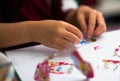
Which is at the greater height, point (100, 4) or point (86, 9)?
point (86, 9)

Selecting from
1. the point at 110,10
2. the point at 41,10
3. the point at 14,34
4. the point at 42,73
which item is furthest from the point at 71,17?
the point at 110,10

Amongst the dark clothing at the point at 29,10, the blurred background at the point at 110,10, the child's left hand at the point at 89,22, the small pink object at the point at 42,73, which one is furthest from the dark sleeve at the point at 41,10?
the blurred background at the point at 110,10

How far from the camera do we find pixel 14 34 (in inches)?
22.8

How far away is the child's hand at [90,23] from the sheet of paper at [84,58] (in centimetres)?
2

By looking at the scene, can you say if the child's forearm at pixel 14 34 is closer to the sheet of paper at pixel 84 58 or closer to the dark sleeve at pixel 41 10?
the sheet of paper at pixel 84 58

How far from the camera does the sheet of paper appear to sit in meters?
0.48

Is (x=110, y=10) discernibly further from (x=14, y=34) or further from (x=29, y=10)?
(x=14, y=34)

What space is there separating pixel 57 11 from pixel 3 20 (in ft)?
0.55

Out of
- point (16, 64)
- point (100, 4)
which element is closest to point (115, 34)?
point (16, 64)

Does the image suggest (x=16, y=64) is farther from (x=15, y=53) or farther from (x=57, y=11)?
(x=57, y=11)

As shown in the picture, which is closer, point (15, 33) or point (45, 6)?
point (15, 33)

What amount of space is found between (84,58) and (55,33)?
9 centimetres

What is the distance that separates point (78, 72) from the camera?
489mm

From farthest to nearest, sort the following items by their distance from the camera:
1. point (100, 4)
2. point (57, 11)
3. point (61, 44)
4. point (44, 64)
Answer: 1. point (100, 4)
2. point (57, 11)
3. point (61, 44)
4. point (44, 64)
